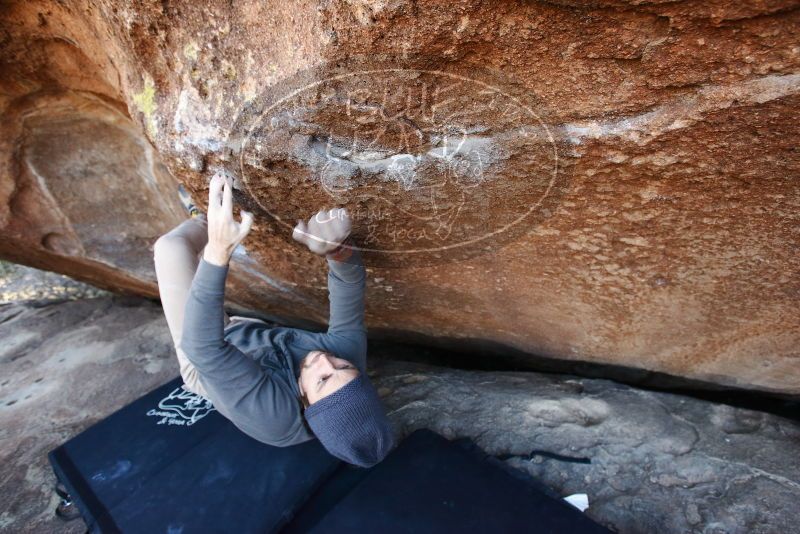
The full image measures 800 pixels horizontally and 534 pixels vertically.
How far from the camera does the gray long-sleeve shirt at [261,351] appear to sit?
124 cm

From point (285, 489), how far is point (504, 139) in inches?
51.2

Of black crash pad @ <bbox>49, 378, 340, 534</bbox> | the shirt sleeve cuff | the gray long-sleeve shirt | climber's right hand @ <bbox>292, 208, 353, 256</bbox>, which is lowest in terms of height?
black crash pad @ <bbox>49, 378, 340, 534</bbox>

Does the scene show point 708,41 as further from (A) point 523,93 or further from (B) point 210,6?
(B) point 210,6

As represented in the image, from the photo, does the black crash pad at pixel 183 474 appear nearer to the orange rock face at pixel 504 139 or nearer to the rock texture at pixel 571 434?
the rock texture at pixel 571 434

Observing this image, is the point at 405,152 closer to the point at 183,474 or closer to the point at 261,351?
the point at 261,351

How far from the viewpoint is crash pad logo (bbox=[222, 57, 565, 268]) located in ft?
3.24

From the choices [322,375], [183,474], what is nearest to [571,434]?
[322,375]

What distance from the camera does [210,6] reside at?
1.03 m

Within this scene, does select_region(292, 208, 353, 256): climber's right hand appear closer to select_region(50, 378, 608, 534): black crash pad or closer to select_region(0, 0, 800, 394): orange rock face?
select_region(0, 0, 800, 394): orange rock face

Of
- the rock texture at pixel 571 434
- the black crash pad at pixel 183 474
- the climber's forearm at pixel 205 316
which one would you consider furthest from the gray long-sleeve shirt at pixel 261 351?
the rock texture at pixel 571 434

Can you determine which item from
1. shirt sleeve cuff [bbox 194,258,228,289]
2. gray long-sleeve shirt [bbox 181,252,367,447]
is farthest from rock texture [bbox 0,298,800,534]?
shirt sleeve cuff [bbox 194,258,228,289]

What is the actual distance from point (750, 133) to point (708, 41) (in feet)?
0.74

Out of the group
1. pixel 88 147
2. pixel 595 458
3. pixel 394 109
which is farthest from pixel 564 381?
pixel 88 147

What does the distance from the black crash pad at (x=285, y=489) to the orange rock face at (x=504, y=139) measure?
2.05 feet
